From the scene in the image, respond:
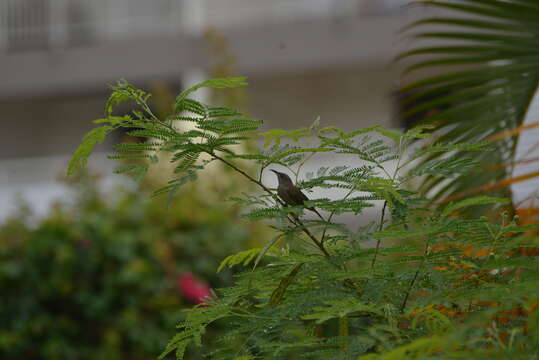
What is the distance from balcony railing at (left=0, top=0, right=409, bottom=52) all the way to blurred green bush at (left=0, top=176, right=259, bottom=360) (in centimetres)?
940

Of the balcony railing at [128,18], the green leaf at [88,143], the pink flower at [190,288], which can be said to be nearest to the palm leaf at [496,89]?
the green leaf at [88,143]

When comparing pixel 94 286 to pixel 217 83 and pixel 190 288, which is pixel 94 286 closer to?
pixel 190 288

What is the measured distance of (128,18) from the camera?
1475cm

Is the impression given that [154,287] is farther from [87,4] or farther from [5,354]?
[87,4]

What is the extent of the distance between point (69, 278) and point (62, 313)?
0.29 meters

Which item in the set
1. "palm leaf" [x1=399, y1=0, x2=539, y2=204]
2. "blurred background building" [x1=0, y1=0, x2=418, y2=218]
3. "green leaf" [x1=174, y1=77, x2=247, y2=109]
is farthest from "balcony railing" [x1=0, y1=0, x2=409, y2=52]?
"green leaf" [x1=174, y1=77, x2=247, y2=109]

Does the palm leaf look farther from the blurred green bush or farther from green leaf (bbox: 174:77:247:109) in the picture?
the blurred green bush

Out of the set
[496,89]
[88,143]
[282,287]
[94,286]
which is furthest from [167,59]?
[282,287]

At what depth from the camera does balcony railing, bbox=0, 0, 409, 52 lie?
1409cm

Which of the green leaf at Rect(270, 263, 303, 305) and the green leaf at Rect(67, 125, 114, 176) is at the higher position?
the green leaf at Rect(67, 125, 114, 176)

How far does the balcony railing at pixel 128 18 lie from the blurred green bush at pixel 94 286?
940 cm

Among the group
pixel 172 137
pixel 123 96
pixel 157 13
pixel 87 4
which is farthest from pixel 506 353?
pixel 87 4

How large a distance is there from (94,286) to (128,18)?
10892mm

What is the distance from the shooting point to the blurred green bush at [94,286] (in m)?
4.76
